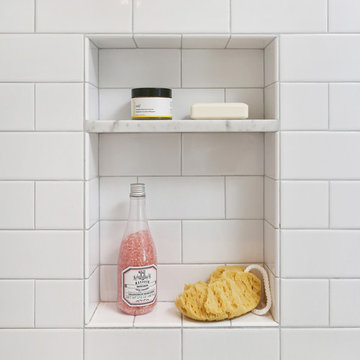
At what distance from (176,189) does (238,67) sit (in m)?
0.34

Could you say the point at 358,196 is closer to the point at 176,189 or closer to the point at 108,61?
the point at 176,189

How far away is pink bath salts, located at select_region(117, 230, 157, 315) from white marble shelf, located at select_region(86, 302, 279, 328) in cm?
2

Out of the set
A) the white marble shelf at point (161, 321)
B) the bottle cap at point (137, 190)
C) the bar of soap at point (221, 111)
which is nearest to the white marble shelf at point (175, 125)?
the bar of soap at point (221, 111)

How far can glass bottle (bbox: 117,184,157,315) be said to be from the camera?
0.98 meters

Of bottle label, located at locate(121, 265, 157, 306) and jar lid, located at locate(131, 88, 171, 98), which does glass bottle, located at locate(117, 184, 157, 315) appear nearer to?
bottle label, located at locate(121, 265, 157, 306)

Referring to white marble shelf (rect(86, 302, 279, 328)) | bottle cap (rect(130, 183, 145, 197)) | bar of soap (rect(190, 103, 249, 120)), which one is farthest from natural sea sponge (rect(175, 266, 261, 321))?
bar of soap (rect(190, 103, 249, 120))

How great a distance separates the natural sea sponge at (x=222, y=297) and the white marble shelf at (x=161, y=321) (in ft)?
0.06

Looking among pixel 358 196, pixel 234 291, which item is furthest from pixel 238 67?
pixel 234 291

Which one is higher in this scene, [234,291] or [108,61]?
[108,61]

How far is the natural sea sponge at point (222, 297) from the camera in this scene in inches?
37.0

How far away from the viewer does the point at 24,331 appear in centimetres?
94

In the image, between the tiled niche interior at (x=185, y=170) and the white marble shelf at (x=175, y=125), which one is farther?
the tiled niche interior at (x=185, y=170)

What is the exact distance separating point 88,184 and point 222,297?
1.28 ft

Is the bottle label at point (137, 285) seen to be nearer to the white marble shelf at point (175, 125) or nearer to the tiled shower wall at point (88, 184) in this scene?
the tiled shower wall at point (88, 184)
